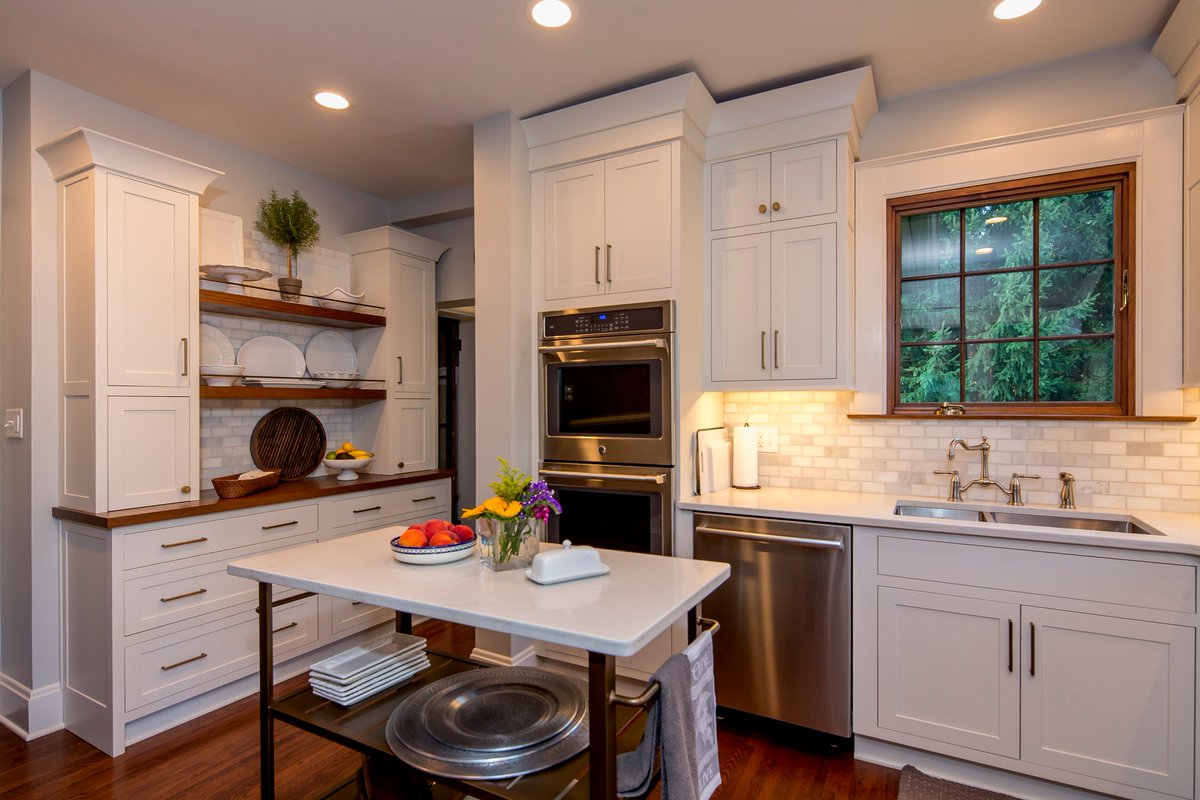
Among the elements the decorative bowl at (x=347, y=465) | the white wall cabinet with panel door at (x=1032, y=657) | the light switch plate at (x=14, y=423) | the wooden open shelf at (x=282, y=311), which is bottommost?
the white wall cabinet with panel door at (x=1032, y=657)

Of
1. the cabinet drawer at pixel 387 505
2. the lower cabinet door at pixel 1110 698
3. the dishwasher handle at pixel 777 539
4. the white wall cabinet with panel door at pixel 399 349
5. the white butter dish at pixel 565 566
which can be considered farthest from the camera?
the white wall cabinet with panel door at pixel 399 349

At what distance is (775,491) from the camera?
3010mm

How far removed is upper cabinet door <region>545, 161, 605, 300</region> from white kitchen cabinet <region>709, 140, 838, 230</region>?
0.56 meters

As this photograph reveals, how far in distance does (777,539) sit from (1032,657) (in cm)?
91

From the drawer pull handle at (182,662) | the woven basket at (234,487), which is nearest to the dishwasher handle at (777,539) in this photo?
the woven basket at (234,487)

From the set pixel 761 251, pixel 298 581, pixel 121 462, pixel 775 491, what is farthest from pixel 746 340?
pixel 121 462

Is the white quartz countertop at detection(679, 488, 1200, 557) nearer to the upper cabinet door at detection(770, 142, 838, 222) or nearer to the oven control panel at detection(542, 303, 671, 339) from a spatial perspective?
the oven control panel at detection(542, 303, 671, 339)

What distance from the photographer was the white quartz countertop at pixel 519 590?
132cm

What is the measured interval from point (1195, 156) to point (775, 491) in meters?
2.03

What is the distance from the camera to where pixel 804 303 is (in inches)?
110

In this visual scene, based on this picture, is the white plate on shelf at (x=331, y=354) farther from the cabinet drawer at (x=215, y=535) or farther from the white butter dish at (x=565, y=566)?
the white butter dish at (x=565, y=566)

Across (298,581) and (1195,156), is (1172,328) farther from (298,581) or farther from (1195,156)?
(298,581)

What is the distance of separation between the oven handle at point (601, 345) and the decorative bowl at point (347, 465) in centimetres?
143

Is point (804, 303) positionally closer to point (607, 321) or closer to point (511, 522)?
point (607, 321)
